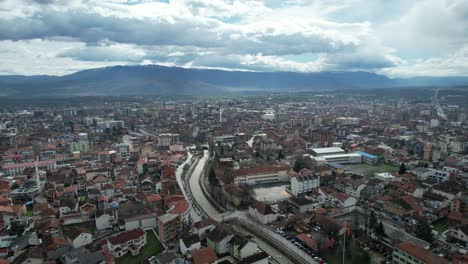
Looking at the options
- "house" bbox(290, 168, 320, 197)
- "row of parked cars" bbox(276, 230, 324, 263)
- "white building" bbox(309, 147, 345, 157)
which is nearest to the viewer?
"row of parked cars" bbox(276, 230, 324, 263)

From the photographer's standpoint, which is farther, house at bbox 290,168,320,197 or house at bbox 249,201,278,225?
house at bbox 290,168,320,197

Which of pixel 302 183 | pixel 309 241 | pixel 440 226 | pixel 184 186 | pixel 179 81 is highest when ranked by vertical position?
pixel 179 81

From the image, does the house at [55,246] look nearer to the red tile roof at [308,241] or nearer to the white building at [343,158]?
the red tile roof at [308,241]

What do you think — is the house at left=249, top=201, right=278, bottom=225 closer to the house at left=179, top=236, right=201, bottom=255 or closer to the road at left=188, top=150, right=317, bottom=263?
the road at left=188, top=150, right=317, bottom=263

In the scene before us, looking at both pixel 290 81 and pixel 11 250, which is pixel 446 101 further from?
pixel 290 81

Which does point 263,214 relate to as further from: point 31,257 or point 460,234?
point 31,257

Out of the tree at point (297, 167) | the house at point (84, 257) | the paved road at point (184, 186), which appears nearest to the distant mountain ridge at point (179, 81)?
the paved road at point (184, 186)

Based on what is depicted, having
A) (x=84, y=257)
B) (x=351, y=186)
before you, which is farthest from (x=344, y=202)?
(x=84, y=257)

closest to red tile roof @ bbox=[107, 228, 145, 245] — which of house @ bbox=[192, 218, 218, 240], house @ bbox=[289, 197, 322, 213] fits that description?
house @ bbox=[192, 218, 218, 240]
